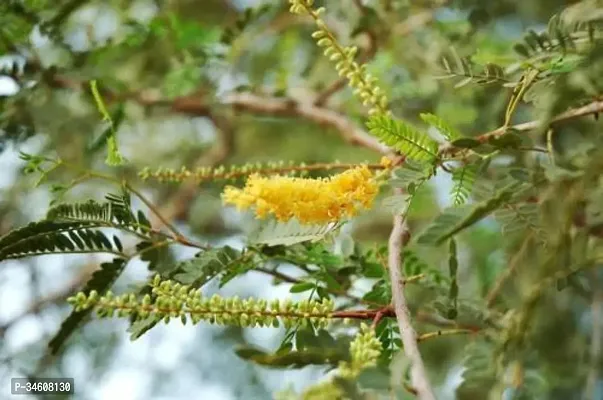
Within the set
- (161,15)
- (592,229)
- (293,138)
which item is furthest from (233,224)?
(592,229)

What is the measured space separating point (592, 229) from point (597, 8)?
20 cm

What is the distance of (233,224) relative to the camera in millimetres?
1145

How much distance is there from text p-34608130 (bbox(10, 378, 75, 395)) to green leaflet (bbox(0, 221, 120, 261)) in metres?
0.28

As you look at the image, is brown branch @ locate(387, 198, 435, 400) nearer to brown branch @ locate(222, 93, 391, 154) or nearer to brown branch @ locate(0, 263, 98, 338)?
brown branch @ locate(222, 93, 391, 154)

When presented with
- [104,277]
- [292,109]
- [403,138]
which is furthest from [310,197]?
[292,109]

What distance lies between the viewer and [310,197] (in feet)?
1.40

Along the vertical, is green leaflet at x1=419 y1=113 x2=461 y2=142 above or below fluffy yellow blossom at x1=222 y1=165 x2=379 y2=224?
above

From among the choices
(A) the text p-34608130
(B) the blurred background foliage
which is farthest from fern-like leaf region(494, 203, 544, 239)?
(A) the text p-34608130

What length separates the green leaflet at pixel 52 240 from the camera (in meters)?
0.46

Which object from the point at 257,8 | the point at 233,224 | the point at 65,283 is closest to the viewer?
the point at 257,8

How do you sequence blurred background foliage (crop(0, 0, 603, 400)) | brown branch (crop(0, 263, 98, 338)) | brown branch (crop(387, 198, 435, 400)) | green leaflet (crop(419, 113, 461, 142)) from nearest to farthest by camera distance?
brown branch (crop(387, 198, 435, 400)) → green leaflet (crop(419, 113, 461, 142)) → blurred background foliage (crop(0, 0, 603, 400)) → brown branch (crop(0, 263, 98, 338))

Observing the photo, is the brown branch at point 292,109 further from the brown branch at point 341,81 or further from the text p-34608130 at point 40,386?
the text p-34608130 at point 40,386

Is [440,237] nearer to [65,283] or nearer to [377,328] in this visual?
[377,328]

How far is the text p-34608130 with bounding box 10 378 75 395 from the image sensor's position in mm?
741
